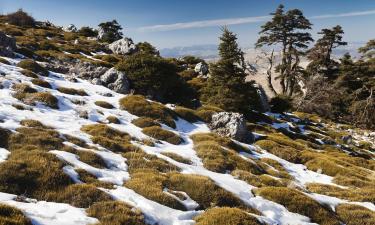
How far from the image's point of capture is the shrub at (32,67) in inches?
1139

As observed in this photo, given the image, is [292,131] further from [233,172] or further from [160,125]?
[233,172]

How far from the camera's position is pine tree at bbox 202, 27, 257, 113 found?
35031 millimetres

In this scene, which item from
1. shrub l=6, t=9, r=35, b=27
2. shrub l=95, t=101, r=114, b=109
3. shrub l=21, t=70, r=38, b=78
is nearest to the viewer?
shrub l=95, t=101, r=114, b=109

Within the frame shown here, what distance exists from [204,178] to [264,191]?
8.85 feet

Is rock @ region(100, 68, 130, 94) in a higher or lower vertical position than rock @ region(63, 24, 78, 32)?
lower

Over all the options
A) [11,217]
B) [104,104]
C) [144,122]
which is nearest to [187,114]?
[144,122]

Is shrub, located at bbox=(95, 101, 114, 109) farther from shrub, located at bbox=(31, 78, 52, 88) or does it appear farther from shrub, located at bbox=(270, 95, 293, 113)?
shrub, located at bbox=(270, 95, 293, 113)

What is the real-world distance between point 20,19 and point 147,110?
4559 cm

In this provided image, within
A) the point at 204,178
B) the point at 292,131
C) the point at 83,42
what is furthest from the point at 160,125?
the point at 83,42

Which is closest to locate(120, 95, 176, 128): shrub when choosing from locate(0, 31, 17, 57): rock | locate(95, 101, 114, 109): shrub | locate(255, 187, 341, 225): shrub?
locate(95, 101, 114, 109): shrub

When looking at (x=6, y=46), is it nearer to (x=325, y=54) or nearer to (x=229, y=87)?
(x=229, y=87)

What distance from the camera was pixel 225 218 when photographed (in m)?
10.8

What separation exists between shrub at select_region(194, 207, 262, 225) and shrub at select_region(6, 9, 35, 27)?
58.2m

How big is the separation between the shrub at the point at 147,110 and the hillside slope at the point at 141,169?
0.08 meters
